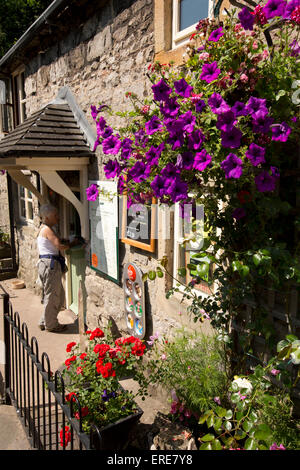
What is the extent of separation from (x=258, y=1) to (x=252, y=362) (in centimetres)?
242

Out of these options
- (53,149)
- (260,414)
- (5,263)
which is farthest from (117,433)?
(5,263)

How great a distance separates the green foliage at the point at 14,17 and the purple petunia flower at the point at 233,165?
1137 centimetres

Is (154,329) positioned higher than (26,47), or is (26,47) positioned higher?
(26,47)

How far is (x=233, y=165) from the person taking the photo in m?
1.62

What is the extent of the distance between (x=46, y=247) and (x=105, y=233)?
50.4 inches

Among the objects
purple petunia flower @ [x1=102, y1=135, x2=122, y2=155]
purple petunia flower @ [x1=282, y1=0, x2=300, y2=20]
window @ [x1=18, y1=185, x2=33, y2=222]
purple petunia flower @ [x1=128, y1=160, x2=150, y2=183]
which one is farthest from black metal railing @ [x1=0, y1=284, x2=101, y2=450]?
window @ [x1=18, y1=185, x2=33, y2=222]

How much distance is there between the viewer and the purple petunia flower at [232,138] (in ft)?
5.23

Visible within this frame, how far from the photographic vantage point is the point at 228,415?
1809mm

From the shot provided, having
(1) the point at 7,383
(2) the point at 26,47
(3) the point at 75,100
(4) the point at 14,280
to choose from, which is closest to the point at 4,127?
(2) the point at 26,47

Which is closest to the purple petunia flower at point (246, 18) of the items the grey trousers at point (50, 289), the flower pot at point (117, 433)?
the flower pot at point (117, 433)

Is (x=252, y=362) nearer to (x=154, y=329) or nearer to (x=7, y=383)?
(x=154, y=329)

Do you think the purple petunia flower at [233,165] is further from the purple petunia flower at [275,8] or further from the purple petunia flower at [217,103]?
the purple petunia flower at [275,8]

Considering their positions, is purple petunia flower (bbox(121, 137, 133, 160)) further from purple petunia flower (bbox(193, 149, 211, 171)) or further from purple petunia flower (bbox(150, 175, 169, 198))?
purple petunia flower (bbox(193, 149, 211, 171))

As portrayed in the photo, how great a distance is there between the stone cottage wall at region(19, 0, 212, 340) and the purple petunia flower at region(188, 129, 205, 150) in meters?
1.64
